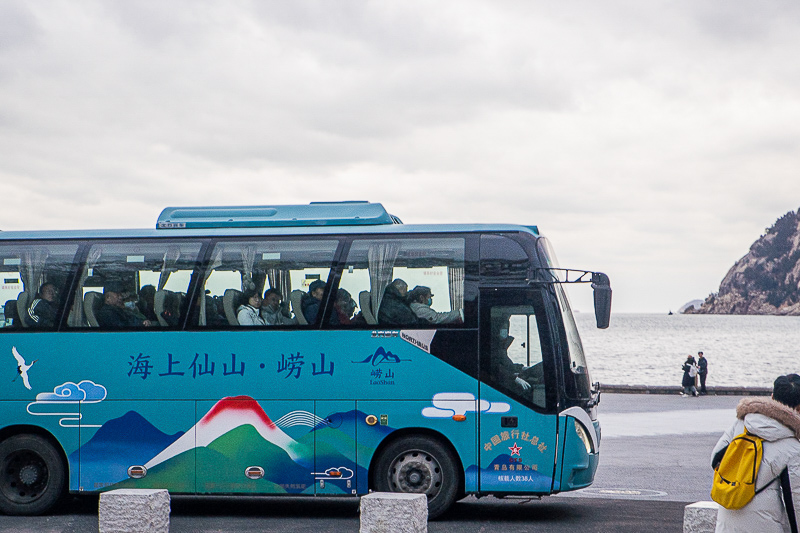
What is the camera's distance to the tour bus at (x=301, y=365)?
9.98 metres

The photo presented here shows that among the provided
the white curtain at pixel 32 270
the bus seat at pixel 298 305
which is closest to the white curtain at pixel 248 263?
the bus seat at pixel 298 305

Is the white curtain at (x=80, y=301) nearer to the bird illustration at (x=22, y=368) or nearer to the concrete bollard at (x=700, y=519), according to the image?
the bird illustration at (x=22, y=368)

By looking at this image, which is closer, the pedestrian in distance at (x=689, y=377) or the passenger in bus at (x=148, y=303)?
the passenger in bus at (x=148, y=303)

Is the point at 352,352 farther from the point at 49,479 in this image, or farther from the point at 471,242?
the point at 49,479

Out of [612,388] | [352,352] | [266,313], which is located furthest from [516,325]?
[612,388]

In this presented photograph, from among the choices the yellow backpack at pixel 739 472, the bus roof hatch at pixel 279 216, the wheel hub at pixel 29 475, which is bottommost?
the wheel hub at pixel 29 475

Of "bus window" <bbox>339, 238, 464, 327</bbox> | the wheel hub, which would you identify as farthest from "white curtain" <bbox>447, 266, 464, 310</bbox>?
the wheel hub

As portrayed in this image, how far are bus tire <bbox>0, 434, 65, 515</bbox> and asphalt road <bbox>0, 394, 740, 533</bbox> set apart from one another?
21cm

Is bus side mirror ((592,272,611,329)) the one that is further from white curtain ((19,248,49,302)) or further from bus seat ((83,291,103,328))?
white curtain ((19,248,49,302))

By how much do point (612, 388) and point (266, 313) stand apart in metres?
23.2

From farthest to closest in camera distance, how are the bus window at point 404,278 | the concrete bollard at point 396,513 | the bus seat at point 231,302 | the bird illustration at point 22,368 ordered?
the bird illustration at point 22,368
the bus seat at point 231,302
the bus window at point 404,278
the concrete bollard at point 396,513

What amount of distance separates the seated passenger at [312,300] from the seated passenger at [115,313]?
5.67 ft

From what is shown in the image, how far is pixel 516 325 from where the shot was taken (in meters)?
10.0

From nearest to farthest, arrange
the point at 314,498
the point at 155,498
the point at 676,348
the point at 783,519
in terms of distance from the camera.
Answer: the point at 783,519
the point at 155,498
the point at 314,498
the point at 676,348
